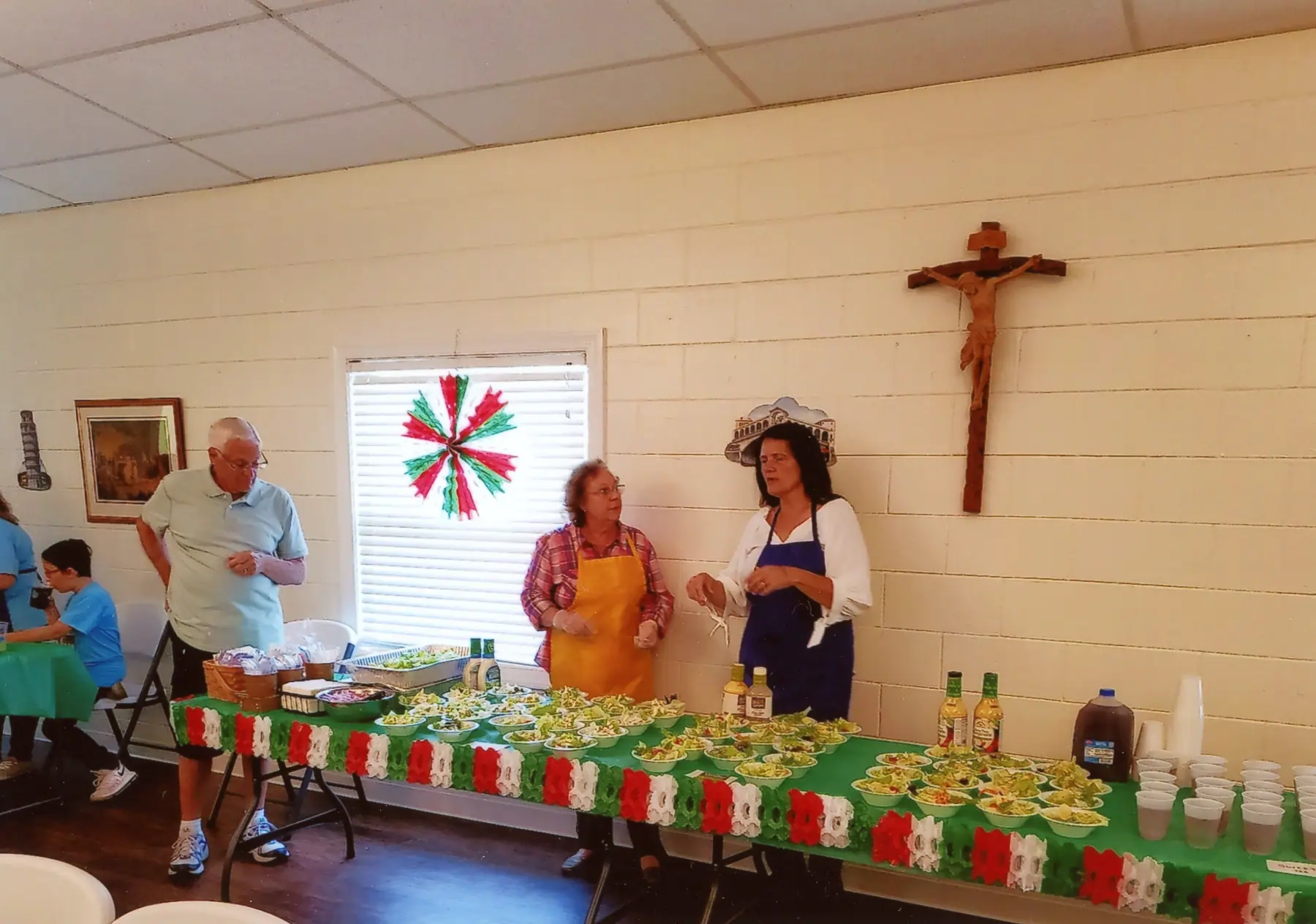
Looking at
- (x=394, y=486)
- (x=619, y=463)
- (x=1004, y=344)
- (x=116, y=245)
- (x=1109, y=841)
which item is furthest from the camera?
(x=116, y=245)

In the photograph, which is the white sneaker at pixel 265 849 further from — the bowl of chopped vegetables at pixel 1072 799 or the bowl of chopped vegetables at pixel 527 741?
the bowl of chopped vegetables at pixel 1072 799

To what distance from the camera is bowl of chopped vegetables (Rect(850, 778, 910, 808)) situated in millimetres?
2014

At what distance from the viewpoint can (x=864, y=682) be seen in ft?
10.1

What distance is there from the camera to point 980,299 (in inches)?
109

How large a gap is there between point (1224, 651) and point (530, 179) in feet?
9.75

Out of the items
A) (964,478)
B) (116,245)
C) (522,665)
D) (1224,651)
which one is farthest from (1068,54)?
(116,245)

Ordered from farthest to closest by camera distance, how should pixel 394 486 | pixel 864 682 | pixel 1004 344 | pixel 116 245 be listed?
pixel 116 245 → pixel 394 486 → pixel 864 682 → pixel 1004 344

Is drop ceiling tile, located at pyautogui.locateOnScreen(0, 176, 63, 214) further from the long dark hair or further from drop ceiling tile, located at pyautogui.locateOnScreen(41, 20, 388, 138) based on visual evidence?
the long dark hair

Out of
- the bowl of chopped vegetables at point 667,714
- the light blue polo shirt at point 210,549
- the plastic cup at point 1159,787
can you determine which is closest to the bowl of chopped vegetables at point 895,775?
the plastic cup at point 1159,787

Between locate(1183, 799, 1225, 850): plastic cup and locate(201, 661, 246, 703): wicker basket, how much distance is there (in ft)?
8.86

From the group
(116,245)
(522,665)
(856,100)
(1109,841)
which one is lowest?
(522,665)

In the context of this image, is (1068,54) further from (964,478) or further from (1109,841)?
(1109,841)

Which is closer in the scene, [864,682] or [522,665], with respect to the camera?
[864,682]

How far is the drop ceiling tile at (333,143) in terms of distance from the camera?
330 centimetres
